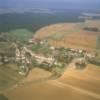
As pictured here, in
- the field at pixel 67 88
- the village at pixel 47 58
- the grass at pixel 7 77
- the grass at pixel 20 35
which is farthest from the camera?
the grass at pixel 20 35

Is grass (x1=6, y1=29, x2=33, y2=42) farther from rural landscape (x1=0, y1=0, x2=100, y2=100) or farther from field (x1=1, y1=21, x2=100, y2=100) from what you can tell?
field (x1=1, y1=21, x2=100, y2=100)

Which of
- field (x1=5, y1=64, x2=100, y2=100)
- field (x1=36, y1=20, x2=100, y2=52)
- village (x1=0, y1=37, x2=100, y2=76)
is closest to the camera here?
field (x1=5, y1=64, x2=100, y2=100)

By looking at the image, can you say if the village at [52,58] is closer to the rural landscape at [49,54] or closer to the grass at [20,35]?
the rural landscape at [49,54]

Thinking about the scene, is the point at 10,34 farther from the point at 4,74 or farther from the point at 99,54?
the point at 99,54

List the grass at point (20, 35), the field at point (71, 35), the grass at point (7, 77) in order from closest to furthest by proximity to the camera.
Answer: the grass at point (7, 77) < the field at point (71, 35) < the grass at point (20, 35)

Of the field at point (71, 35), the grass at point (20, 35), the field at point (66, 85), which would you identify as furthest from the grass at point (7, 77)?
the field at point (71, 35)

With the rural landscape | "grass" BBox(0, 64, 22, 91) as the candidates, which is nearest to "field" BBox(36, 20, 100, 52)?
the rural landscape

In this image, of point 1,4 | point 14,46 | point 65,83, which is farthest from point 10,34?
point 65,83

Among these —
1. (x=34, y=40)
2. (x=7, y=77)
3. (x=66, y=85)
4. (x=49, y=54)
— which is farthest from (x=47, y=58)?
(x=7, y=77)

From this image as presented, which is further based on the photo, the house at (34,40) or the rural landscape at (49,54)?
the house at (34,40)
